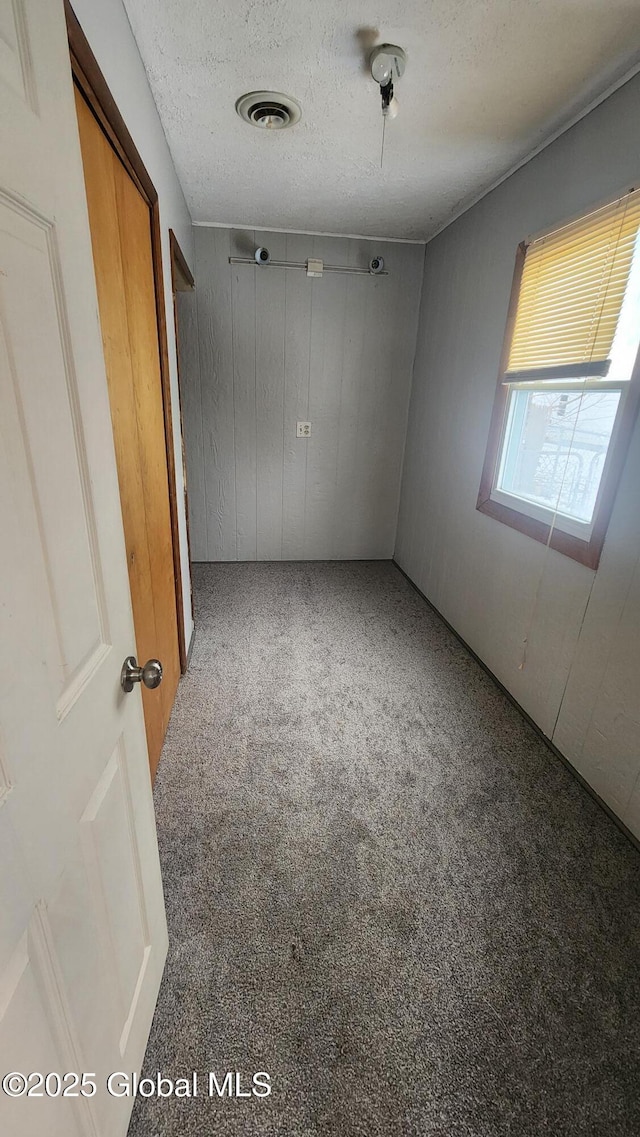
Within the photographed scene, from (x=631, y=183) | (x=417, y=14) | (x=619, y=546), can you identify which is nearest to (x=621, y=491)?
(x=619, y=546)

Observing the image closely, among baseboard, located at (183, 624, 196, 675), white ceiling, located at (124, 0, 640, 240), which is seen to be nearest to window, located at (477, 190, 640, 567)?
white ceiling, located at (124, 0, 640, 240)

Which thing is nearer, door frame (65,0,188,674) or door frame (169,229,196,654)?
door frame (65,0,188,674)

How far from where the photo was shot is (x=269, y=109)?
5.89 feet

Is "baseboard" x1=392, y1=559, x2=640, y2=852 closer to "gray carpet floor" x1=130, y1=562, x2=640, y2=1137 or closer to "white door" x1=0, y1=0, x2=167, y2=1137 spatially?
"gray carpet floor" x1=130, y1=562, x2=640, y2=1137

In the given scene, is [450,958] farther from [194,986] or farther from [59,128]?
A: [59,128]

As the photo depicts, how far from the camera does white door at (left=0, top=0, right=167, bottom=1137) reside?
500mm

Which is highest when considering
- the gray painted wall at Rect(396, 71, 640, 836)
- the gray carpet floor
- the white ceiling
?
the white ceiling

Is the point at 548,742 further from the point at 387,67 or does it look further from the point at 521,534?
the point at 387,67

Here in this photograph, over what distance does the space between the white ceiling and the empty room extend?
0.02m

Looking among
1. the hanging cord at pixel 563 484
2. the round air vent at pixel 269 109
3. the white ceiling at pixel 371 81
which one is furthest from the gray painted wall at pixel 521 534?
the round air vent at pixel 269 109

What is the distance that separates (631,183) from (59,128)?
1.82 m

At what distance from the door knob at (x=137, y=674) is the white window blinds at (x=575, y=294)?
1.84 m

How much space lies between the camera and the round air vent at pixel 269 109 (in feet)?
5.68

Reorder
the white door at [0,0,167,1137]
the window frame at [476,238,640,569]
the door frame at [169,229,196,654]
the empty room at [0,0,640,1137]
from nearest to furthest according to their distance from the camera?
the white door at [0,0,167,1137], the empty room at [0,0,640,1137], the window frame at [476,238,640,569], the door frame at [169,229,196,654]
